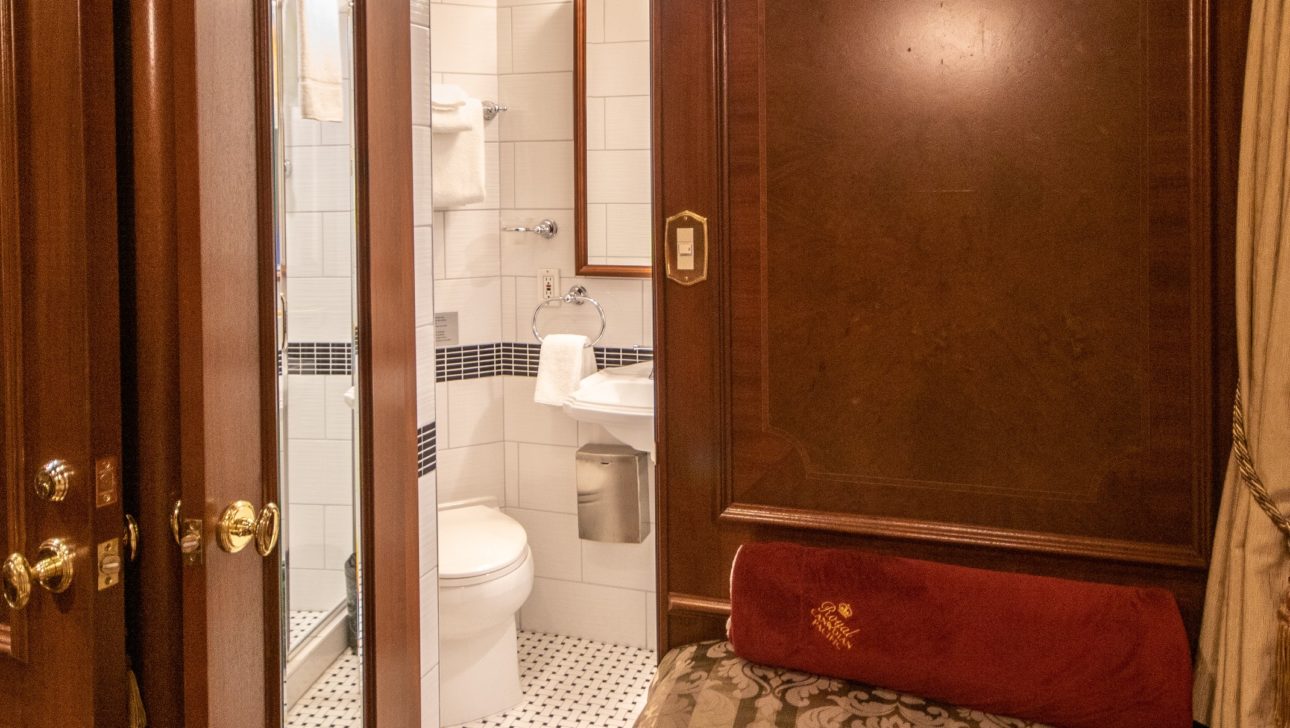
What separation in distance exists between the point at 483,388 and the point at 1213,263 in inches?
88.8

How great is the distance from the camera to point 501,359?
315 centimetres

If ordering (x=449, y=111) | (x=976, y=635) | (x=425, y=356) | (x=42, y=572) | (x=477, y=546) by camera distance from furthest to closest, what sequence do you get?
(x=449, y=111)
(x=477, y=546)
(x=425, y=356)
(x=976, y=635)
(x=42, y=572)

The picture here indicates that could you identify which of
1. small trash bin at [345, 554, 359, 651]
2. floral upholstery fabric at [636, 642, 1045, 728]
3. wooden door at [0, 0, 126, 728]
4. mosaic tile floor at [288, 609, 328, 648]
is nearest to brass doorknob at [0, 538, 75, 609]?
wooden door at [0, 0, 126, 728]

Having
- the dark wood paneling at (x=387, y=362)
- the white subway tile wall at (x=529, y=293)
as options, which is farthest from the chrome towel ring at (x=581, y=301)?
the dark wood paneling at (x=387, y=362)

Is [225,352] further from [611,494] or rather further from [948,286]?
[611,494]

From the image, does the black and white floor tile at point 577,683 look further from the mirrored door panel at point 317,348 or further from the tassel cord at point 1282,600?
the tassel cord at point 1282,600

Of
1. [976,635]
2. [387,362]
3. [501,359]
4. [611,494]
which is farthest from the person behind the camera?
[501,359]

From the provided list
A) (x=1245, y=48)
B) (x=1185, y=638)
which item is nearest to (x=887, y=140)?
(x=1245, y=48)

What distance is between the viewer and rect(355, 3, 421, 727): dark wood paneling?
5.48 ft

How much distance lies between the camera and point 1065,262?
55.7 inches

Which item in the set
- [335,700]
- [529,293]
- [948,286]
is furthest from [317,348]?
[529,293]

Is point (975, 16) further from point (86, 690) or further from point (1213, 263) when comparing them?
point (86, 690)

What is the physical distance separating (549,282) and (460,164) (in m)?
0.46

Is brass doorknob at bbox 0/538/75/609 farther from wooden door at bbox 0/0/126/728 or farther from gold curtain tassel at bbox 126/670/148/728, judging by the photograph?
gold curtain tassel at bbox 126/670/148/728
